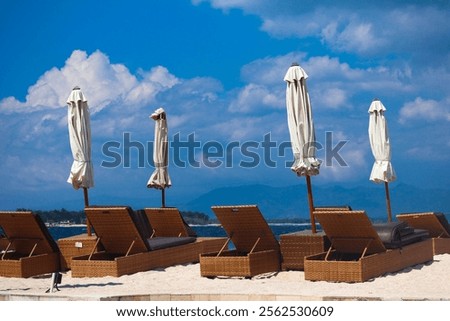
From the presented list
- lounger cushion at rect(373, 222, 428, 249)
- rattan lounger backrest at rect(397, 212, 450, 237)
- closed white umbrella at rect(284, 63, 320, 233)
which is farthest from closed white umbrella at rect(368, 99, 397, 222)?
closed white umbrella at rect(284, 63, 320, 233)

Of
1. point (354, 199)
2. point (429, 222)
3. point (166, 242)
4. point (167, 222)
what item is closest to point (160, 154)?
point (167, 222)

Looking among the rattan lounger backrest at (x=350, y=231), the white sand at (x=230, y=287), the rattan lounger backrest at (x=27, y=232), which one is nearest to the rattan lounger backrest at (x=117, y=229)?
the white sand at (x=230, y=287)

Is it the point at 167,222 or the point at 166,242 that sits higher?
the point at 167,222

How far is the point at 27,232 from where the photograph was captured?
351 inches

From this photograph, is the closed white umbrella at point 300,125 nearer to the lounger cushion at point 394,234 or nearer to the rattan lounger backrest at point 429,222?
the lounger cushion at point 394,234

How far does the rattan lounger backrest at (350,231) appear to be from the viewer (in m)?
7.80

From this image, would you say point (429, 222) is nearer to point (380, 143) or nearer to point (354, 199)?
point (380, 143)

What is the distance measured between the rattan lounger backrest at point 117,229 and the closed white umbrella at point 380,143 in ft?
14.7

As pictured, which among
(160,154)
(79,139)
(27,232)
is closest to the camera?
(27,232)

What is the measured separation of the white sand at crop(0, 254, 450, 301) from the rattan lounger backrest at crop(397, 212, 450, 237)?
1463mm

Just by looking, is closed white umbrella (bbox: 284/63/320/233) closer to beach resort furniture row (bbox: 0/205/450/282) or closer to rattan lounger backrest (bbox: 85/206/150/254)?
beach resort furniture row (bbox: 0/205/450/282)

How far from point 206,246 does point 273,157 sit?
4.86 m

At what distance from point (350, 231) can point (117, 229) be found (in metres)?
2.92
